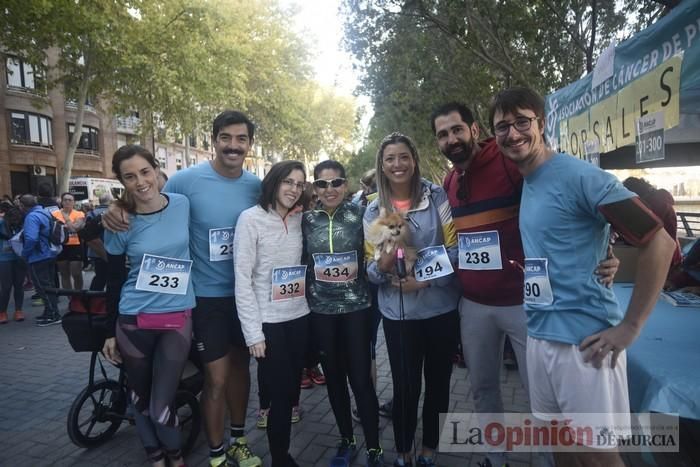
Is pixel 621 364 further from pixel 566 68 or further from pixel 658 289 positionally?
pixel 566 68

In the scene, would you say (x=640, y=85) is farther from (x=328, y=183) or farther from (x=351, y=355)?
(x=351, y=355)

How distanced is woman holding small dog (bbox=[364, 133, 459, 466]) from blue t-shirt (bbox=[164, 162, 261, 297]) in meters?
0.95

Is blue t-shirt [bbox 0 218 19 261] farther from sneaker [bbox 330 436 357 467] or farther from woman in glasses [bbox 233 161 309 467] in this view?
sneaker [bbox 330 436 357 467]

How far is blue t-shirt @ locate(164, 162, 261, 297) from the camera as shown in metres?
2.96

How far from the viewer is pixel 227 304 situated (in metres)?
2.98

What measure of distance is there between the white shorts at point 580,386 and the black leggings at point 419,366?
81 cm

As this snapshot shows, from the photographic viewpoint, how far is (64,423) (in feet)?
12.9

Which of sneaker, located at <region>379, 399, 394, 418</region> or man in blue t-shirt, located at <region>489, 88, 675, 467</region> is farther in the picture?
sneaker, located at <region>379, 399, 394, 418</region>

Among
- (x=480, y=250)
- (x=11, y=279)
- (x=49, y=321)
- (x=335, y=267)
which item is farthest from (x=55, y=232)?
(x=480, y=250)

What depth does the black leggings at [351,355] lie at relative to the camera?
2857mm

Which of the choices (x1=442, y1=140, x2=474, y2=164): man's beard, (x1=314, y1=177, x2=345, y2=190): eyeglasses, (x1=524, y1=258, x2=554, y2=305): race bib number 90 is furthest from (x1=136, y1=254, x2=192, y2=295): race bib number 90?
(x1=524, y1=258, x2=554, y2=305): race bib number 90

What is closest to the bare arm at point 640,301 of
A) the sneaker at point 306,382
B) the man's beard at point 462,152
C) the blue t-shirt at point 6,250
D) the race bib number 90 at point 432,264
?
the race bib number 90 at point 432,264

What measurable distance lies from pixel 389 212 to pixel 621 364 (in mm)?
1488

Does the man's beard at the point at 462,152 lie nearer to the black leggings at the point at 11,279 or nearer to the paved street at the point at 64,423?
the paved street at the point at 64,423
